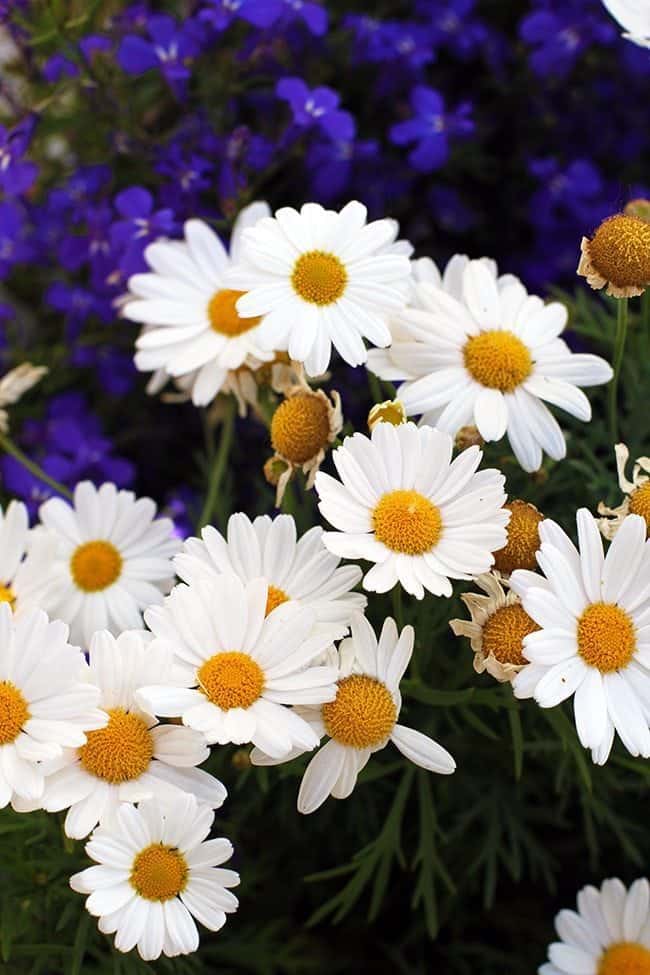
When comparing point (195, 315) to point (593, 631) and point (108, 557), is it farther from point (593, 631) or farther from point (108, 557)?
point (593, 631)

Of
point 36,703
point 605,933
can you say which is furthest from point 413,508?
point 605,933

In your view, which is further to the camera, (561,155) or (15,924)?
(561,155)

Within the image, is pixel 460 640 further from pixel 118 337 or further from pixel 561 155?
pixel 561 155

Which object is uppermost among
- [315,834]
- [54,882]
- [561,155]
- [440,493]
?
[440,493]

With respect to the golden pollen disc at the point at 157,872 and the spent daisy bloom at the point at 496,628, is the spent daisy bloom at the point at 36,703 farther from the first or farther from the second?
the spent daisy bloom at the point at 496,628

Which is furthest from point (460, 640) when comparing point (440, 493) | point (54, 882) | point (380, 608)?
point (54, 882)
